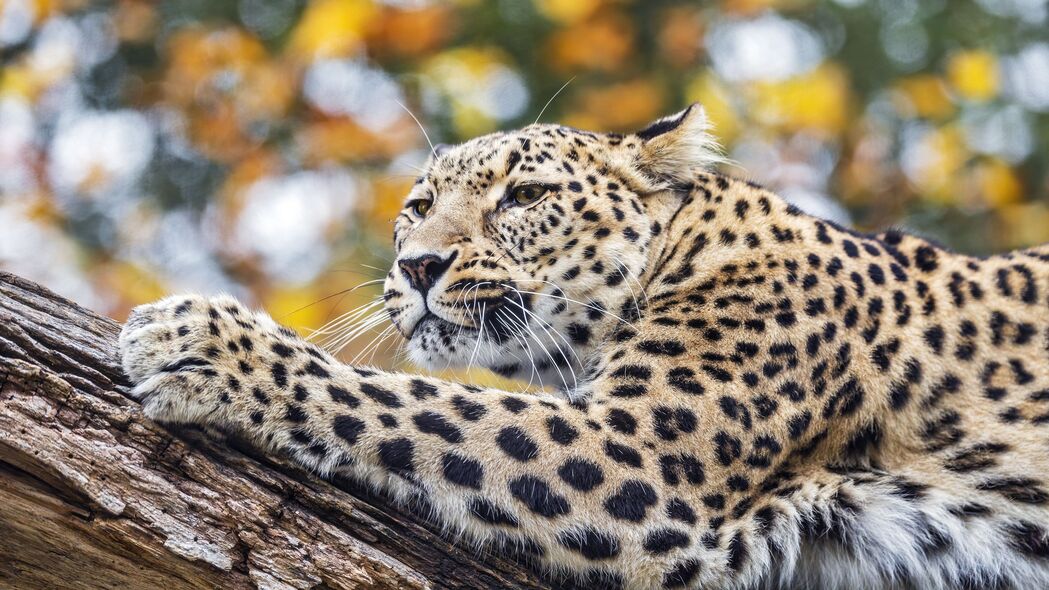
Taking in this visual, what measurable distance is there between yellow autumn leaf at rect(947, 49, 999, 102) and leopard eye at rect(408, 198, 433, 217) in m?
9.23

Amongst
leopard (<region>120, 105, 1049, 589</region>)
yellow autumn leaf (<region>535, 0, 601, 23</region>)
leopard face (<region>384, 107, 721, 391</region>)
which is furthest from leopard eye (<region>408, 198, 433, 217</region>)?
yellow autumn leaf (<region>535, 0, 601, 23</region>)

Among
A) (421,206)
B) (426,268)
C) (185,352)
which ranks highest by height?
(421,206)

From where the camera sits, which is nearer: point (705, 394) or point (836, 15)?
point (705, 394)

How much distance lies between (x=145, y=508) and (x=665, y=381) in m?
2.52

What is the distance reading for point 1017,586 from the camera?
529 centimetres

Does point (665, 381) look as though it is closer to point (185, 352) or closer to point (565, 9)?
point (185, 352)

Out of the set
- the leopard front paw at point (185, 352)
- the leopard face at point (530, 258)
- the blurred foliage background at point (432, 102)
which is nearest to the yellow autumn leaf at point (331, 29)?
the blurred foliage background at point (432, 102)

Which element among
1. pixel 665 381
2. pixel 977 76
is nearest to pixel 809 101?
pixel 977 76

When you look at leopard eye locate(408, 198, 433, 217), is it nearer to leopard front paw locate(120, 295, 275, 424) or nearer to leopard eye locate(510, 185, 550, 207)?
leopard eye locate(510, 185, 550, 207)

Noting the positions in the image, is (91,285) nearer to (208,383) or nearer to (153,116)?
(153,116)

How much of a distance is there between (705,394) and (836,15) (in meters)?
10.4

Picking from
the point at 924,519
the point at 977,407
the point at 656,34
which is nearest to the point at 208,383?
the point at 924,519

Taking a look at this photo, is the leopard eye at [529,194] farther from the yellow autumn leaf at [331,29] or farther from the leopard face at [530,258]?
the yellow autumn leaf at [331,29]

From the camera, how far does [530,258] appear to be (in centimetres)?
620
